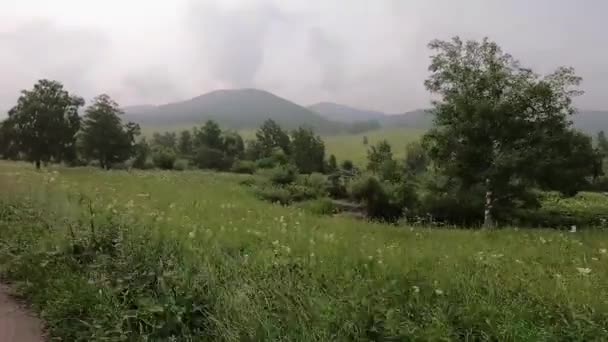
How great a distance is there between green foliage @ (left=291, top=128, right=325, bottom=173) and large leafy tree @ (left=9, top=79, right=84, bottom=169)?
4073 cm

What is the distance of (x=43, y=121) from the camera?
34.8 m

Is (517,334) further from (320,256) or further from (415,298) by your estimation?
(320,256)

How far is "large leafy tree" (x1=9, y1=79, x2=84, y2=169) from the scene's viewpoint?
34.5 metres

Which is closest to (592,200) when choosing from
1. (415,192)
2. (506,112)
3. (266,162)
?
(415,192)

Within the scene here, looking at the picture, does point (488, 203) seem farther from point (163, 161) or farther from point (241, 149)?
point (241, 149)

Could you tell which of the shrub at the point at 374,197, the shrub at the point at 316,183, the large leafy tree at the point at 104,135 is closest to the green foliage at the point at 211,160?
the large leafy tree at the point at 104,135

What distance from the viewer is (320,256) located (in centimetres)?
639

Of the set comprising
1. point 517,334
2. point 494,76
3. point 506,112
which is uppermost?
point 494,76

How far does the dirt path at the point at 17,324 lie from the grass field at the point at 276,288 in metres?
0.17

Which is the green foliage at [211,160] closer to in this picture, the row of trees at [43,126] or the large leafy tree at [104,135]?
the large leafy tree at [104,135]

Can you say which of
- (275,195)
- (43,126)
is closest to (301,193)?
(275,195)

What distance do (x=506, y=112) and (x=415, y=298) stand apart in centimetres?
1984

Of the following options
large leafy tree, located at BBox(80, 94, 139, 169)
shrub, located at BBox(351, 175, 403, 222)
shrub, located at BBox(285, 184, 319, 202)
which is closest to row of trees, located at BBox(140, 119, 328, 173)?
large leafy tree, located at BBox(80, 94, 139, 169)

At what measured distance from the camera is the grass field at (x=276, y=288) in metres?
4.27
